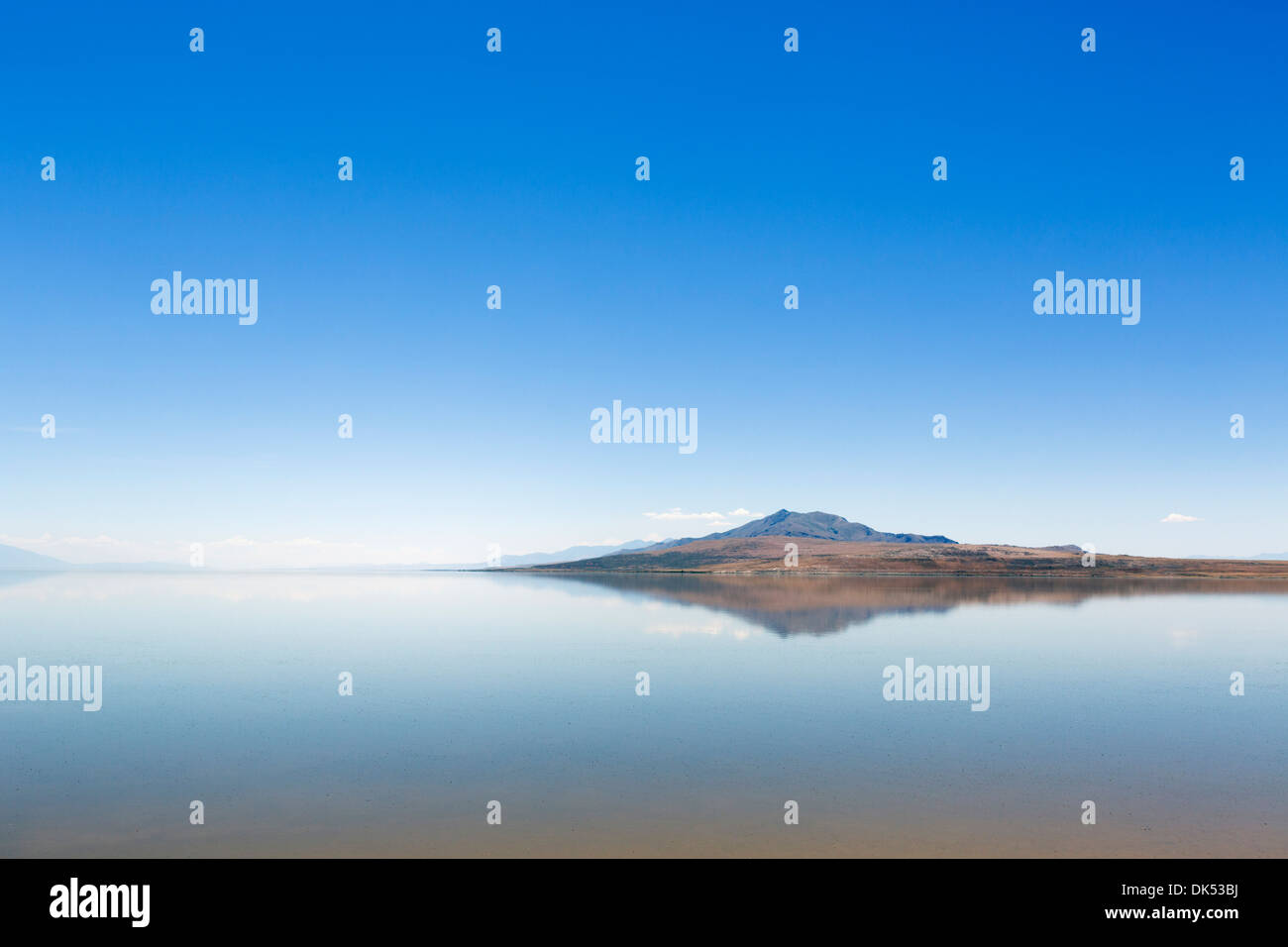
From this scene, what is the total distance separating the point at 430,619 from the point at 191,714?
36.5m

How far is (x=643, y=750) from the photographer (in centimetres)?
2072

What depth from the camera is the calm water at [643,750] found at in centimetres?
1449

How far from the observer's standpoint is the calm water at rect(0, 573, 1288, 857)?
47.5ft

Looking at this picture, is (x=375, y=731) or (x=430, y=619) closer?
(x=375, y=731)

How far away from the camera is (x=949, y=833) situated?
14.5m
